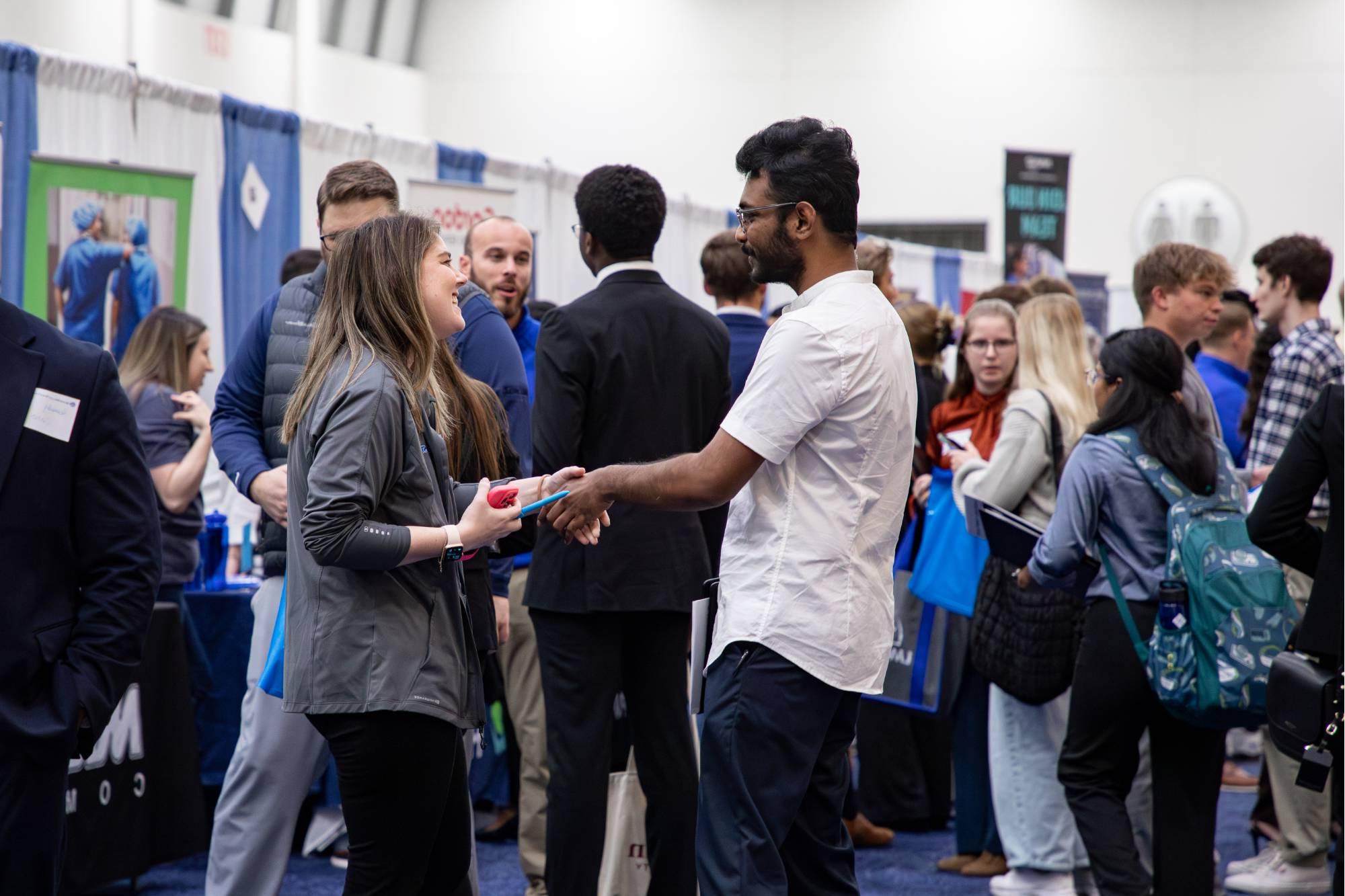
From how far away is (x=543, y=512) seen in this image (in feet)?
8.84

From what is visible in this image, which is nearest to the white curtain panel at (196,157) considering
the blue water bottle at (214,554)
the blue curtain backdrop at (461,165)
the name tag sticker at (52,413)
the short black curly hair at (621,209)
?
the blue water bottle at (214,554)

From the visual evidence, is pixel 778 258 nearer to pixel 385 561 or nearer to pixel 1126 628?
pixel 385 561

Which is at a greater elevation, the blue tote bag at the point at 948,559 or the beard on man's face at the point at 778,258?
the beard on man's face at the point at 778,258

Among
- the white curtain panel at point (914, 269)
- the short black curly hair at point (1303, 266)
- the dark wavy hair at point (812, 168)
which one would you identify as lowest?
the dark wavy hair at point (812, 168)

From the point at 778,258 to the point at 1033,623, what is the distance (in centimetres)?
172

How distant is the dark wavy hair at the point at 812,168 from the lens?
241cm

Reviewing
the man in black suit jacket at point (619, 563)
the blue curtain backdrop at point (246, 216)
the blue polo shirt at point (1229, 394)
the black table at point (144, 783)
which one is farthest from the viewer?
the blue polo shirt at point (1229, 394)

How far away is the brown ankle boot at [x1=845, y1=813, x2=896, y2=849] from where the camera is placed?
15.2ft

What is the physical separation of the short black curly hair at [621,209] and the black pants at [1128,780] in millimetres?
1326

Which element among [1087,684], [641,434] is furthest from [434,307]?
[1087,684]

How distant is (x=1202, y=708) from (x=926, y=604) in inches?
52.8

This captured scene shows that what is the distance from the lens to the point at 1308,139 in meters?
14.7

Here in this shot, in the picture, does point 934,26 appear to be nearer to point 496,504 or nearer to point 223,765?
point 223,765

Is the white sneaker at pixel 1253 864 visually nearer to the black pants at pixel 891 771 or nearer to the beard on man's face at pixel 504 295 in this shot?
the black pants at pixel 891 771
